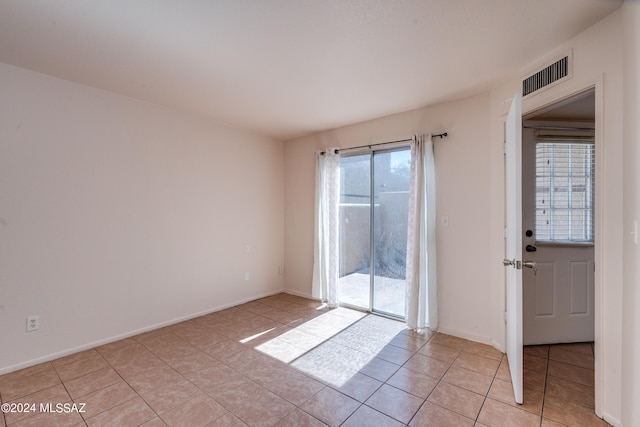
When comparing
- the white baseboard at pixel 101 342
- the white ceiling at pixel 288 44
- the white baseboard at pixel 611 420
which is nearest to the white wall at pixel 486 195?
the white baseboard at pixel 611 420

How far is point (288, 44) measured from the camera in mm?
2051

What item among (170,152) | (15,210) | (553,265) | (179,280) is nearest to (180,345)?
(179,280)

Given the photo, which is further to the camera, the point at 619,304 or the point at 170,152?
the point at 170,152

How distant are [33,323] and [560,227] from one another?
5003 mm

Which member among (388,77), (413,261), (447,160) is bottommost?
(413,261)

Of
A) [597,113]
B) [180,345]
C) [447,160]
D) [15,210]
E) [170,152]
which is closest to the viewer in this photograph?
[597,113]

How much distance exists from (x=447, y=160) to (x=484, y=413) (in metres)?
2.31

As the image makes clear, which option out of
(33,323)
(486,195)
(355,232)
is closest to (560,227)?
(486,195)

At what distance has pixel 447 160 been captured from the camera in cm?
315

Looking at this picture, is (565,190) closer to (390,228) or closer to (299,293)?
(390,228)

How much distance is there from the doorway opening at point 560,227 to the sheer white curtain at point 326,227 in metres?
2.20

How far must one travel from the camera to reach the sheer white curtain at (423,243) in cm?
319

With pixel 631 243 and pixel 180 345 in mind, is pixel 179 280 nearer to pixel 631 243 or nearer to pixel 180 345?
pixel 180 345

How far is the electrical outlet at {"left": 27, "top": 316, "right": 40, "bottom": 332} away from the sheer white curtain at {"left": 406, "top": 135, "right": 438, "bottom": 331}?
357 cm
